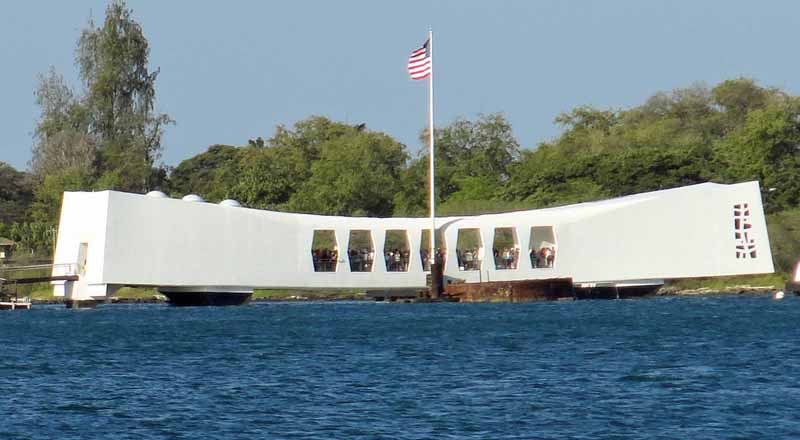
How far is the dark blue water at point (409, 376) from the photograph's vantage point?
28719 mm

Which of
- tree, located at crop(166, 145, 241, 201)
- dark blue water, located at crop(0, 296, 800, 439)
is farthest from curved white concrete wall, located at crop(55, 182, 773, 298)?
tree, located at crop(166, 145, 241, 201)

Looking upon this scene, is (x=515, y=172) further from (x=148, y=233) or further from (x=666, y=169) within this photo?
(x=148, y=233)

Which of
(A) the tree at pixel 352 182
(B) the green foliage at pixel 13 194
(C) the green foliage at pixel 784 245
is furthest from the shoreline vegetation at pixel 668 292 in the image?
(B) the green foliage at pixel 13 194

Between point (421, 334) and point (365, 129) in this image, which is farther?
point (365, 129)

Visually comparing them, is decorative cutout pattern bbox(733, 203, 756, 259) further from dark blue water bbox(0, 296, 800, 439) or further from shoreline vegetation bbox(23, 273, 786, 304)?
dark blue water bbox(0, 296, 800, 439)

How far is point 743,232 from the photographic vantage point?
229ft

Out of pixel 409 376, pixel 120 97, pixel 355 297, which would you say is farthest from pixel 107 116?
pixel 409 376

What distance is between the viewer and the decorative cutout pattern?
69812 millimetres

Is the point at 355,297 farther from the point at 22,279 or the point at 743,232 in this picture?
the point at 22,279

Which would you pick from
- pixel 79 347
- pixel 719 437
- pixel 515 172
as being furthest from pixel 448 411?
pixel 515 172

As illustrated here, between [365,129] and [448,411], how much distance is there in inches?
3456

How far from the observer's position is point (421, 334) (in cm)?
4894

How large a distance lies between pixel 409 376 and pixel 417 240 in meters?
33.0

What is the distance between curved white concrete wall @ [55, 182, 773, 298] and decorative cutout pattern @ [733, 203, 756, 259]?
6.5 inches
